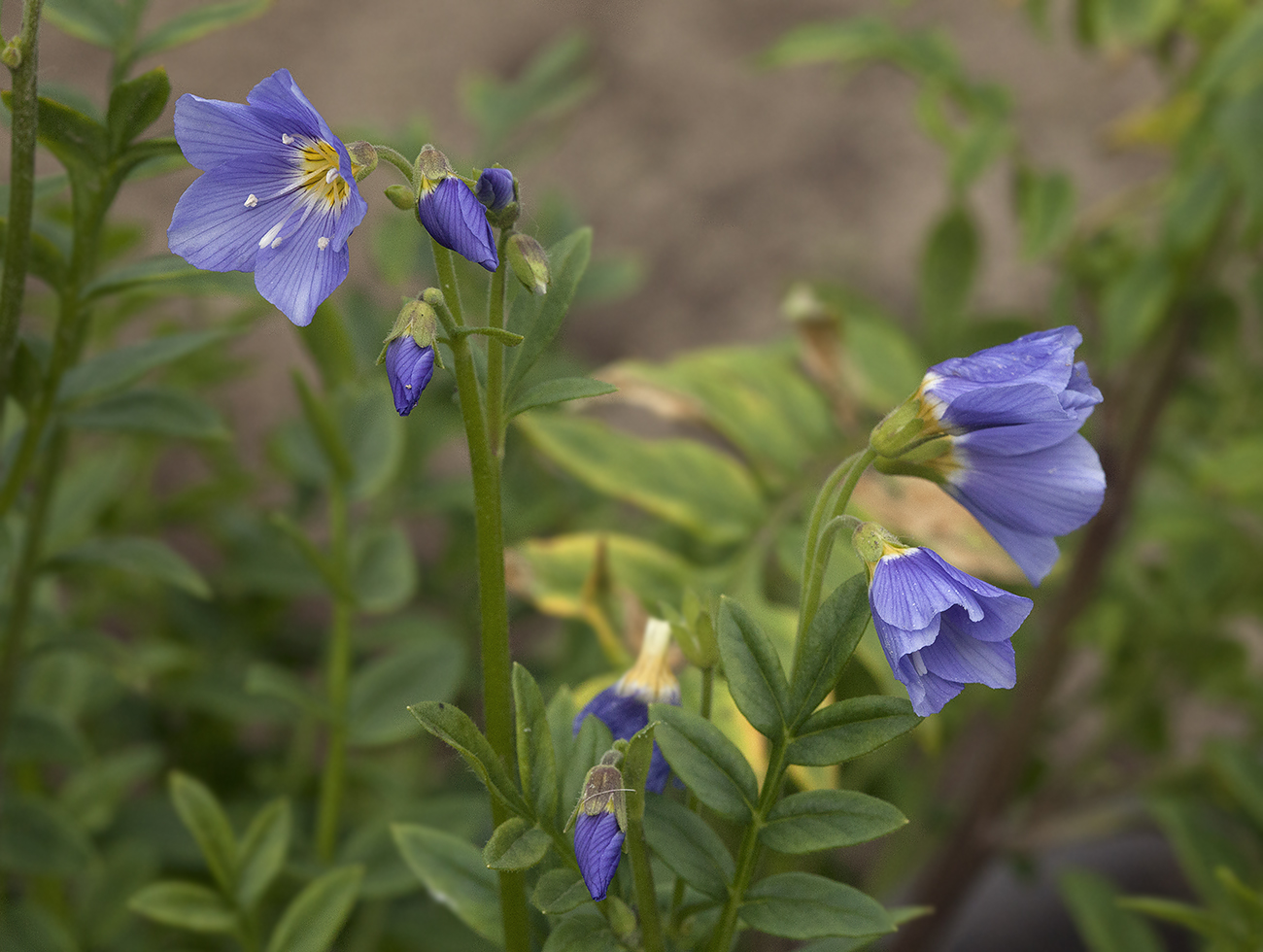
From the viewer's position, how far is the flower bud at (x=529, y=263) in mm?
401

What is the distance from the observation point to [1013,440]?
41 centimetres

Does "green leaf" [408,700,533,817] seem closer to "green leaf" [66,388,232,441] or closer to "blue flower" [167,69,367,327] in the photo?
"blue flower" [167,69,367,327]

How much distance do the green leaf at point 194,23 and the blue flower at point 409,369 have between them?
0.35 m

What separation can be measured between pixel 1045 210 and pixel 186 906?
0.80 meters

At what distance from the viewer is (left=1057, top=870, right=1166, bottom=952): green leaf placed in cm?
85

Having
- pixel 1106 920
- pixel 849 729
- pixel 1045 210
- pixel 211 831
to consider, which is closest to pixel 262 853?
pixel 211 831

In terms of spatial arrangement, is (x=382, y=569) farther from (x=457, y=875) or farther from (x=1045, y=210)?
(x=1045, y=210)

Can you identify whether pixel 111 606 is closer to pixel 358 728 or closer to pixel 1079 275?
pixel 358 728

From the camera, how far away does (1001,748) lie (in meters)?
1.03

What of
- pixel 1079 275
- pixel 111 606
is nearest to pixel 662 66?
pixel 1079 275

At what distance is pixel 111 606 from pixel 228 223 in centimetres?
83

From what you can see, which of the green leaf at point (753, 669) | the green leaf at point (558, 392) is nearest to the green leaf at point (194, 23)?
the green leaf at point (558, 392)


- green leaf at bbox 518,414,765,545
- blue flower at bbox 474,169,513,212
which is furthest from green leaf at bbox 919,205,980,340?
blue flower at bbox 474,169,513,212

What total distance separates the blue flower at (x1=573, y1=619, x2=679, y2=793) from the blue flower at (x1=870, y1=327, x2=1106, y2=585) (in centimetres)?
12
